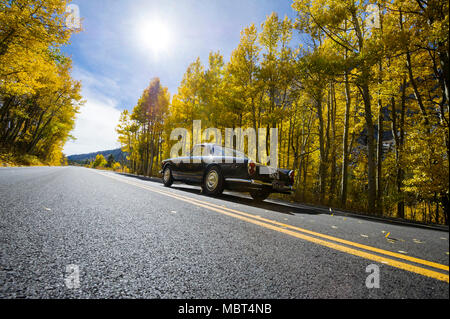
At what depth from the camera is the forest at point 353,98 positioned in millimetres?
3879

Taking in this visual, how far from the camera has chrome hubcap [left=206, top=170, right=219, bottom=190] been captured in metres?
5.46

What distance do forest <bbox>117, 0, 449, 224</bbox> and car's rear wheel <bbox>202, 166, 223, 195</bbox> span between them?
3.49 metres

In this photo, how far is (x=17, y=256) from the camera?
3.99ft

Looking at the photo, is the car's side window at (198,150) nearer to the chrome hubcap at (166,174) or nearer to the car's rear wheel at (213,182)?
the car's rear wheel at (213,182)

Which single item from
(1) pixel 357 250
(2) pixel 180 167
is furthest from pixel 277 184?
(2) pixel 180 167

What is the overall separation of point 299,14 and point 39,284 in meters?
13.1

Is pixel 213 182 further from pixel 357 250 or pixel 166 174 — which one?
pixel 357 250

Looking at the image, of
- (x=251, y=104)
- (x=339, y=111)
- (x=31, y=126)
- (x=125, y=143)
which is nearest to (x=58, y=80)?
(x=31, y=126)

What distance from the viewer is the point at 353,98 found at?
13609 mm

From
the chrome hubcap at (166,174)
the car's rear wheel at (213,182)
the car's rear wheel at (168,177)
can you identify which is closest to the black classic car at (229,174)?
the car's rear wheel at (213,182)

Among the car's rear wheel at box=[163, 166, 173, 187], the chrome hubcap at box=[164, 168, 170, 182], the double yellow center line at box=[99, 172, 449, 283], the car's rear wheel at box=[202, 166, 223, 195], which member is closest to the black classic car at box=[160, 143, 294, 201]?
the car's rear wheel at box=[202, 166, 223, 195]

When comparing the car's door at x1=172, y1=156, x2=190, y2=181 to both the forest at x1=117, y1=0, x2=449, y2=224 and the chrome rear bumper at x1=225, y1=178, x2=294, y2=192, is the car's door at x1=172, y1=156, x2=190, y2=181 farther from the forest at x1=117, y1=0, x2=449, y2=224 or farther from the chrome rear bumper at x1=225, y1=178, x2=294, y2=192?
the forest at x1=117, y1=0, x2=449, y2=224

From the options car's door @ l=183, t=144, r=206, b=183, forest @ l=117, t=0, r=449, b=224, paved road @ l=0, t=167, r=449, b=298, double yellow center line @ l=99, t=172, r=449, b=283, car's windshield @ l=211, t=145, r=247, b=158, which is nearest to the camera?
paved road @ l=0, t=167, r=449, b=298
